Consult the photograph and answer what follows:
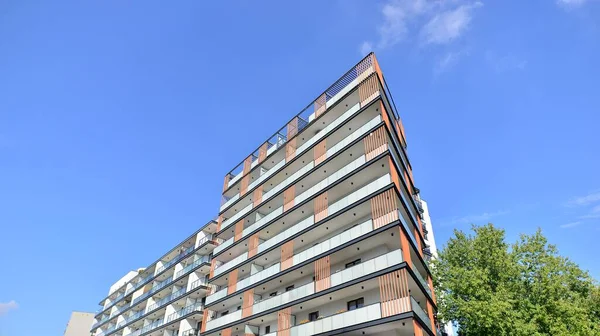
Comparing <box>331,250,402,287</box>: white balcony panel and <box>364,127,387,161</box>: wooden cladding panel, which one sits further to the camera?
<box>364,127,387,161</box>: wooden cladding panel

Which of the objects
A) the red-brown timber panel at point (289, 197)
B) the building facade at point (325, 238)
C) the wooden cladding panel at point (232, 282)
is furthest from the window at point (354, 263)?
the wooden cladding panel at point (232, 282)

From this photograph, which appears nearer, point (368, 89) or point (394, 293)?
point (394, 293)

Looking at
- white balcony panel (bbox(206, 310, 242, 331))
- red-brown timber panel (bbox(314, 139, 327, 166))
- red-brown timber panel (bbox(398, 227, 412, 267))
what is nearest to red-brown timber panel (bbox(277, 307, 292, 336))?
white balcony panel (bbox(206, 310, 242, 331))

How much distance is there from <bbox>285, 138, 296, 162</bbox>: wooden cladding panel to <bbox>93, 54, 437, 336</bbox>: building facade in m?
0.11

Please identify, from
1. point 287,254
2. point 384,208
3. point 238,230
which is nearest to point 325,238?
point 287,254

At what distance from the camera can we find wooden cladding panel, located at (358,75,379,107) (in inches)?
1328

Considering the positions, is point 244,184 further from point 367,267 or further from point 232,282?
point 367,267

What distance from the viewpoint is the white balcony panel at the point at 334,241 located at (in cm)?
2781

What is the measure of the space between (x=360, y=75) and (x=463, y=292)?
21496 millimetres

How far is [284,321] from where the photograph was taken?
96.9ft

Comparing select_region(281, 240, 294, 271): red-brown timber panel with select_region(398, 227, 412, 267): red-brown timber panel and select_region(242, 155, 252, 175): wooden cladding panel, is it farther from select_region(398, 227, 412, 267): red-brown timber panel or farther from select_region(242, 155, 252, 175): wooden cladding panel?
select_region(242, 155, 252, 175): wooden cladding panel

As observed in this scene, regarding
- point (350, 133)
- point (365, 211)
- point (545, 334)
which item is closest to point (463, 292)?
point (545, 334)

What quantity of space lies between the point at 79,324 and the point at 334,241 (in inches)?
3305

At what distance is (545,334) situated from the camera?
2525 cm
